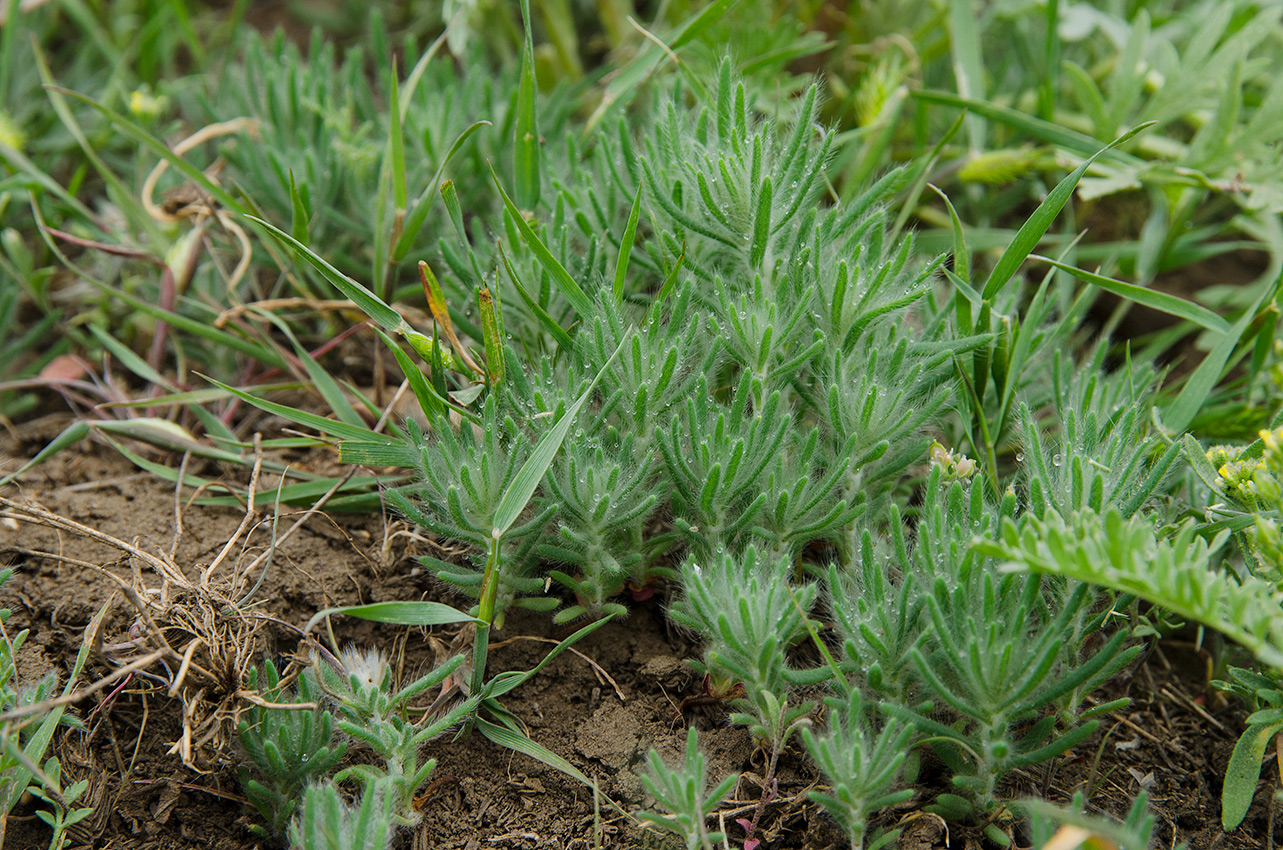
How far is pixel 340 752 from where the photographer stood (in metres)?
1.89

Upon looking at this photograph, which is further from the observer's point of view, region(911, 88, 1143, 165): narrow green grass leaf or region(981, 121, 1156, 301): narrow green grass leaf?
region(911, 88, 1143, 165): narrow green grass leaf

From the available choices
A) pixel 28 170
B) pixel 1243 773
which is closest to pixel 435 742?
pixel 1243 773

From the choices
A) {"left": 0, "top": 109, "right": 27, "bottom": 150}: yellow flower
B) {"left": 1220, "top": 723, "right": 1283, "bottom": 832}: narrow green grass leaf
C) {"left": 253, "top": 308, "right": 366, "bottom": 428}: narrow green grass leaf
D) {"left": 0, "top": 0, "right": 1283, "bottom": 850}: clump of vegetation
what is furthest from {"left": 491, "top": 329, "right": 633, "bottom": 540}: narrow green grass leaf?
{"left": 0, "top": 109, "right": 27, "bottom": 150}: yellow flower

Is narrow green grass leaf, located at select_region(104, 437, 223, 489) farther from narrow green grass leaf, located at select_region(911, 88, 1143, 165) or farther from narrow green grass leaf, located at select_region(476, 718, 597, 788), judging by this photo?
narrow green grass leaf, located at select_region(911, 88, 1143, 165)

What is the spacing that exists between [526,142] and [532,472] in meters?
1.00

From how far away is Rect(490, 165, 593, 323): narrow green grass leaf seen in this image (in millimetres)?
2129

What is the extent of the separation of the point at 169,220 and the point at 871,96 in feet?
7.10

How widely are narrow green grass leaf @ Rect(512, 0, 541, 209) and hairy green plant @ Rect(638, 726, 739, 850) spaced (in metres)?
1.47

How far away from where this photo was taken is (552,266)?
2158 mm

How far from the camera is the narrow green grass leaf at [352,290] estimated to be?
2113 millimetres

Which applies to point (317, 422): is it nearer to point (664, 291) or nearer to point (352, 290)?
point (352, 290)

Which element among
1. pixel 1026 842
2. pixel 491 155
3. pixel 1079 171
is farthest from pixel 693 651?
pixel 491 155

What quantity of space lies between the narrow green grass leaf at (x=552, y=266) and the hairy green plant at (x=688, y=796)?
95cm

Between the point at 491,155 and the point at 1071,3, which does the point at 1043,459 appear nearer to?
the point at 491,155
